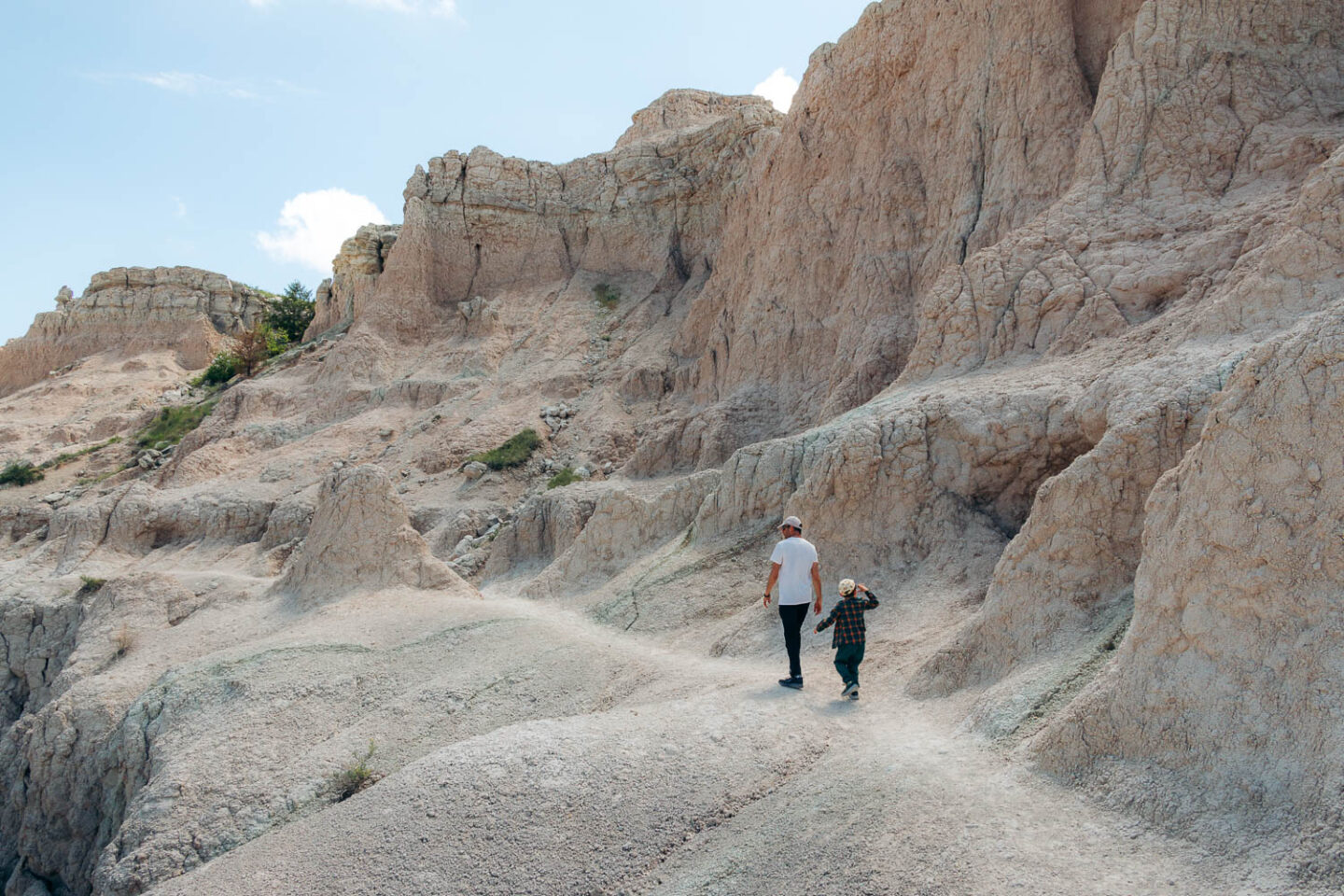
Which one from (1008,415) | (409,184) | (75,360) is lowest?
(1008,415)

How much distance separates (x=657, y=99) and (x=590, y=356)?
12.6 metres

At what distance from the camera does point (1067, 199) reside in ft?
45.2

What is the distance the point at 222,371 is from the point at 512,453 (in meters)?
18.3

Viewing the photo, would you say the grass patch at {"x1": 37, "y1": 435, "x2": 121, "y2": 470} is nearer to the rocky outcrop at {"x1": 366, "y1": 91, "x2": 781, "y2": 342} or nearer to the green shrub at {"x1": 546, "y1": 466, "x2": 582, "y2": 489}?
the rocky outcrop at {"x1": 366, "y1": 91, "x2": 781, "y2": 342}

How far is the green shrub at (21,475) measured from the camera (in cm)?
2878

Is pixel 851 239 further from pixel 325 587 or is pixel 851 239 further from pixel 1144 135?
pixel 325 587

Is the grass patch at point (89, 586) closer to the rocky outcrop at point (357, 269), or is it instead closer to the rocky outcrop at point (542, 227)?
the rocky outcrop at point (542, 227)

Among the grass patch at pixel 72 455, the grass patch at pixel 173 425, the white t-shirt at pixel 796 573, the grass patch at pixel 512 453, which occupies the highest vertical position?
the grass patch at pixel 173 425

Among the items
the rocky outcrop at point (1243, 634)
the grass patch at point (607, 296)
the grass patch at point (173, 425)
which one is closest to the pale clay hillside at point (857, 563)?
the rocky outcrop at point (1243, 634)

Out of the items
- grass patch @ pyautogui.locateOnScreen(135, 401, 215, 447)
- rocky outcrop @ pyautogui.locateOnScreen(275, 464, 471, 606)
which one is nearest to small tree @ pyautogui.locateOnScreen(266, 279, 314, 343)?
Answer: grass patch @ pyautogui.locateOnScreen(135, 401, 215, 447)

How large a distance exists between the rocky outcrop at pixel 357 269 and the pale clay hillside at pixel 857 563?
8.78 metres

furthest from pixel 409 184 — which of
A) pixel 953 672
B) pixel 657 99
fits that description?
pixel 953 672

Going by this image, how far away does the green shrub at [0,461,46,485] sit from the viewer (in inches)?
1133

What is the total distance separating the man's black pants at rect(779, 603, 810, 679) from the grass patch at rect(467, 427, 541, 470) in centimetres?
1605
